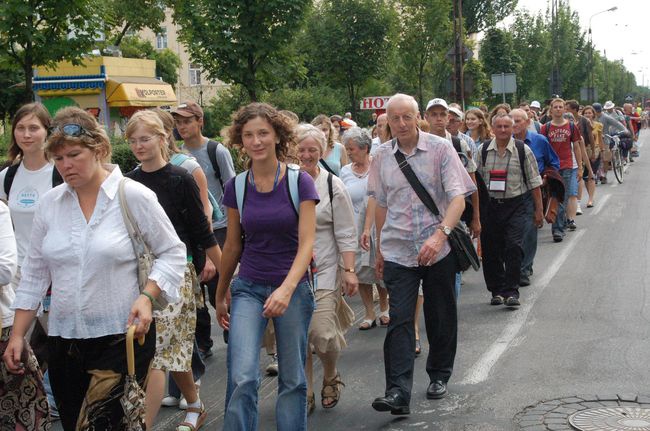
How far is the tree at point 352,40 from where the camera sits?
28312 mm

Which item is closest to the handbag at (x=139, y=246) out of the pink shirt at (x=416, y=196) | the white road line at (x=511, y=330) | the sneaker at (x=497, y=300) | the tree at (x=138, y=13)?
the pink shirt at (x=416, y=196)

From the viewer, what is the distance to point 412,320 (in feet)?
19.5

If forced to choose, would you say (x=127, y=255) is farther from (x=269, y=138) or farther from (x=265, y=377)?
(x=265, y=377)

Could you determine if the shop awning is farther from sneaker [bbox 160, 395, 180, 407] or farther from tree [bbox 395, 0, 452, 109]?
sneaker [bbox 160, 395, 180, 407]

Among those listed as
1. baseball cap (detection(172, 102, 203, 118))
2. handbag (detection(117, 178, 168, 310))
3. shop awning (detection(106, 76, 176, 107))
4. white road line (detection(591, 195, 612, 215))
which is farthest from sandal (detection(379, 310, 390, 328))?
shop awning (detection(106, 76, 176, 107))

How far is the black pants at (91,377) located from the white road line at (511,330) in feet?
10.7

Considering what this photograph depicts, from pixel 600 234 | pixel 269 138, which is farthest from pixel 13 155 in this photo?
pixel 600 234

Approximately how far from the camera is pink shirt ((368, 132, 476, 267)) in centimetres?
603

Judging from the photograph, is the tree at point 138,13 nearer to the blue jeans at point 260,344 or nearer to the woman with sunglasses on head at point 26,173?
the woman with sunglasses on head at point 26,173

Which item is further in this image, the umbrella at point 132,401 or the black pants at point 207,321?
the black pants at point 207,321

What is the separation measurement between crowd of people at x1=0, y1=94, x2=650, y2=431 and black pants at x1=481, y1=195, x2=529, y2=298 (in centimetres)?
140

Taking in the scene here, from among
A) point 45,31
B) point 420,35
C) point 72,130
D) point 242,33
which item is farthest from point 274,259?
point 420,35

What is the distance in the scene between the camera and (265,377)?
23.5 ft

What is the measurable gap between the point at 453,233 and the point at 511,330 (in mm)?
2553
